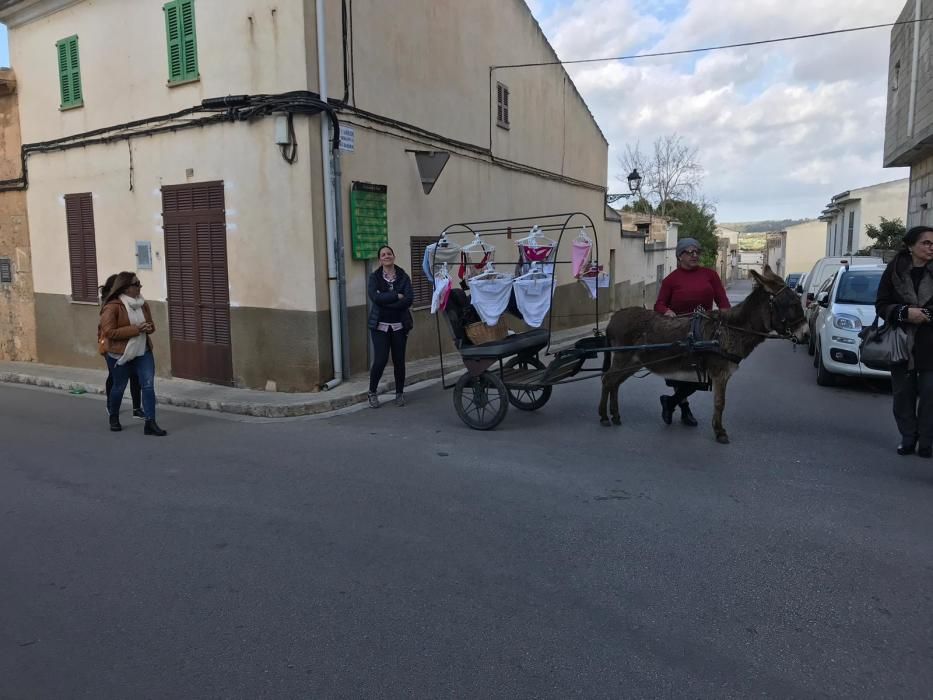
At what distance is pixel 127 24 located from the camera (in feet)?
34.8

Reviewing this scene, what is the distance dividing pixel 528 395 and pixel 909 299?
3.90 meters

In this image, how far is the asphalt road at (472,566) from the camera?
310cm

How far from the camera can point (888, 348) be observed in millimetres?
5809

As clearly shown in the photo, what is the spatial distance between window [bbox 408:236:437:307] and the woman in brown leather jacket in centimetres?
468

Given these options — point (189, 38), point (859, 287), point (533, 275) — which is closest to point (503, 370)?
point (533, 275)

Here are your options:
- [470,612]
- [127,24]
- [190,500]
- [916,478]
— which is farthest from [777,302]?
[127,24]

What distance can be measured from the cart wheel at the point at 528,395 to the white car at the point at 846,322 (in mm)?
4211

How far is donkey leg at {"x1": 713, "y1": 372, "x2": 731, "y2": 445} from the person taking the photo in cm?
657

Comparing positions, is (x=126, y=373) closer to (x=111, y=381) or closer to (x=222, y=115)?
(x=111, y=381)

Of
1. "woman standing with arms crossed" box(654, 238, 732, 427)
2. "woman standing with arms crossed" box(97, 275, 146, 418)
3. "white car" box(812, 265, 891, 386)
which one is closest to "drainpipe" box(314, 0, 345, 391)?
"woman standing with arms crossed" box(97, 275, 146, 418)

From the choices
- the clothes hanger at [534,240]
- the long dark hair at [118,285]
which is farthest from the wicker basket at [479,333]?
the long dark hair at [118,285]

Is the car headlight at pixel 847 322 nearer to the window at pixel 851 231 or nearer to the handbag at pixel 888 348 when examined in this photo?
the handbag at pixel 888 348

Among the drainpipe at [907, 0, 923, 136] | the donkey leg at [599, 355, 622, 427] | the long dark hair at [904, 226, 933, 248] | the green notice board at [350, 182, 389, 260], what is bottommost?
→ the donkey leg at [599, 355, 622, 427]

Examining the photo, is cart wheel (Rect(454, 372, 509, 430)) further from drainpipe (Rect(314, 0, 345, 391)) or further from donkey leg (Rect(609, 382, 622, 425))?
drainpipe (Rect(314, 0, 345, 391))
